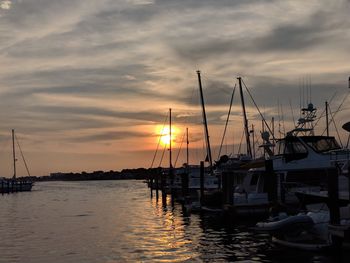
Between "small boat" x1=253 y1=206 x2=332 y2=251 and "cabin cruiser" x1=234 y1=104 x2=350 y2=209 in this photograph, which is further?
"cabin cruiser" x1=234 y1=104 x2=350 y2=209

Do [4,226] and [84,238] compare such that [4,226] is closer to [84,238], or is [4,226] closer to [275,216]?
[84,238]

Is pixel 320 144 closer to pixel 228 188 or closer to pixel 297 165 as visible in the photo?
pixel 297 165

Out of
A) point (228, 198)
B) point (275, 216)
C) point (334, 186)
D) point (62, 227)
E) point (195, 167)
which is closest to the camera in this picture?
point (334, 186)

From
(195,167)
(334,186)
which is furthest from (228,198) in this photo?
(195,167)

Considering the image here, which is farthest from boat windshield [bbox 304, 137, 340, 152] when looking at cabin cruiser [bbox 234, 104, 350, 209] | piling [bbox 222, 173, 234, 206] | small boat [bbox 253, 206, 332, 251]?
small boat [bbox 253, 206, 332, 251]

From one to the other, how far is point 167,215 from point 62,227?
36.1 feet

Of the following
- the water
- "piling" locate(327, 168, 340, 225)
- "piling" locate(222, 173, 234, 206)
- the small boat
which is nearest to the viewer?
"piling" locate(327, 168, 340, 225)

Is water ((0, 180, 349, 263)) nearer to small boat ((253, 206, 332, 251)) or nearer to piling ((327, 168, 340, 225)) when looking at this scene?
small boat ((253, 206, 332, 251))

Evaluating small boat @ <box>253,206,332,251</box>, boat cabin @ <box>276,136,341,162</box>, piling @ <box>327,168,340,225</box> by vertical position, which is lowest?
small boat @ <box>253,206,332,251</box>

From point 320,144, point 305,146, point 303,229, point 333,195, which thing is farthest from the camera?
point 320,144

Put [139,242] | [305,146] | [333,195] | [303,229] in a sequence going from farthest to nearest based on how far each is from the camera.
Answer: [305,146] → [139,242] → [303,229] → [333,195]

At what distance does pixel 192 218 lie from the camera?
4078 centimetres

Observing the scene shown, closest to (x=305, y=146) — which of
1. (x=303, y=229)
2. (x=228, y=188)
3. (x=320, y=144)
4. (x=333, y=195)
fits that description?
(x=320, y=144)

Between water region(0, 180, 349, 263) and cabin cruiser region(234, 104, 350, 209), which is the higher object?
cabin cruiser region(234, 104, 350, 209)
